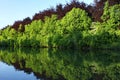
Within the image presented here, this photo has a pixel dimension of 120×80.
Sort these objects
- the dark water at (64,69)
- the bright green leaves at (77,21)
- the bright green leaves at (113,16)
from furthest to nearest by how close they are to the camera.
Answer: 1. the bright green leaves at (77,21)
2. the bright green leaves at (113,16)
3. the dark water at (64,69)

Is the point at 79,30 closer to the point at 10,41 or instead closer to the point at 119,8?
the point at 119,8

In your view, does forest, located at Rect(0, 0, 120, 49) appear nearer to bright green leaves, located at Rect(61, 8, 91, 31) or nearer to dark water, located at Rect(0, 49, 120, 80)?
bright green leaves, located at Rect(61, 8, 91, 31)

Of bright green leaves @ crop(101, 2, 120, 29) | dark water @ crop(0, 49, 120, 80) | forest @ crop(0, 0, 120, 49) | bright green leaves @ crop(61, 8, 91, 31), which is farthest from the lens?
bright green leaves @ crop(61, 8, 91, 31)

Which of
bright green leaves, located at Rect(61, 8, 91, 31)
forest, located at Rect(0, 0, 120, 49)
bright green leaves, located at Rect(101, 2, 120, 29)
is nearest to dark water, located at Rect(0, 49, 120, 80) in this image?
forest, located at Rect(0, 0, 120, 49)

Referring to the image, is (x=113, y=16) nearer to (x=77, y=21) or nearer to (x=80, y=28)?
(x=80, y=28)

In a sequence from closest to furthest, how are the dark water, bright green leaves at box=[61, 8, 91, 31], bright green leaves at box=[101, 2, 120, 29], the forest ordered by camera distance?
the dark water < the forest < bright green leaves at box=[101, 2, 120, 29] < bright green leaves at box=[61, 8, 91, 31]

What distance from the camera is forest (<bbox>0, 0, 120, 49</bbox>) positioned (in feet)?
101

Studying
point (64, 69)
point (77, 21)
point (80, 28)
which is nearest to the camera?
point (64, 69)

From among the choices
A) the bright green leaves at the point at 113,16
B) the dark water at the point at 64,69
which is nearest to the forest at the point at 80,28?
the bright green leaves at the point at 113,16

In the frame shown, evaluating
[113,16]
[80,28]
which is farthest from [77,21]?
[113,16]

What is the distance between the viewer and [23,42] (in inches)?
1815

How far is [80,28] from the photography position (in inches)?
1411

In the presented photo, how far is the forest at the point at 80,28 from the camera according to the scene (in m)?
30.7

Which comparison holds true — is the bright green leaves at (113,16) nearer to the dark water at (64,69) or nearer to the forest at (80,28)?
the forest at (80,28)
